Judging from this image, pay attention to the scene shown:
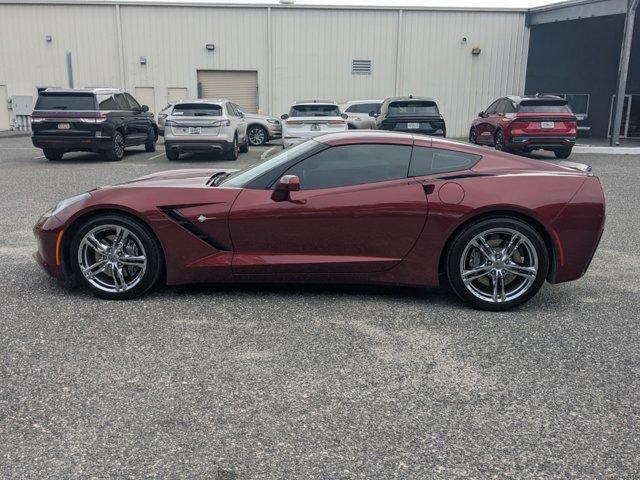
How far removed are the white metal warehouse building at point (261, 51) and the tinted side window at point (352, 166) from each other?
22573 mm

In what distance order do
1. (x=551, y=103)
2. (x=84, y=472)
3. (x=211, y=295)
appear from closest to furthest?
1. (x=84, y=472)
2. (x=211, y=295)
3. (x=551, y=103)

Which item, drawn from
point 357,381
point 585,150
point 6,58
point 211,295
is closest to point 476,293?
point 357,381

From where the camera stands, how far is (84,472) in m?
2.59

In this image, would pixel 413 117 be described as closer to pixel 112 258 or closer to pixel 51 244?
pixel 112 258

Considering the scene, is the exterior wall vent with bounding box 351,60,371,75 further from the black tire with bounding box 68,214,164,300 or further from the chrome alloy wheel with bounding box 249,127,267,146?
the black tire with bounding box 68,214,164,300

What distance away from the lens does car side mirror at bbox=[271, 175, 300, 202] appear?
4.54 m

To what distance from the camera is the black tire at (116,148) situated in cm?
1501

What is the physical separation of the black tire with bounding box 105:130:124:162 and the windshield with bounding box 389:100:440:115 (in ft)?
22.4

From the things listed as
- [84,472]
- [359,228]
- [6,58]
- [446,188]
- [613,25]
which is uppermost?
[613,25]

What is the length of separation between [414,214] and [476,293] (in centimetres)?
76

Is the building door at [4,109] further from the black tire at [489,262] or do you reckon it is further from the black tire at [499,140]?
the black tire at [489,262]

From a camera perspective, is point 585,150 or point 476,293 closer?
point 476,293

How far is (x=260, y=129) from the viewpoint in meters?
20.8

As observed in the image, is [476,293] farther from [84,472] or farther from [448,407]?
[84,472]
